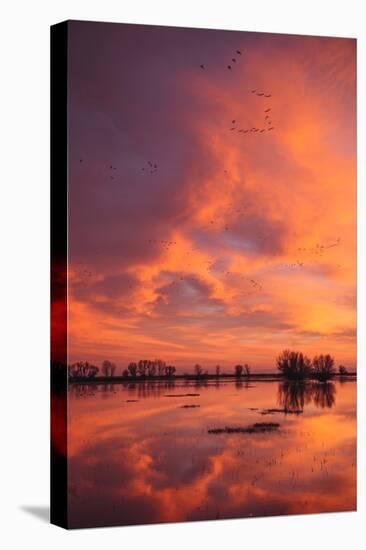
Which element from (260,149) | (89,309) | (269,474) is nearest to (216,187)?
(260,149)

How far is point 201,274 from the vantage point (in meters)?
13.5

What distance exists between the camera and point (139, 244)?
13.3 m

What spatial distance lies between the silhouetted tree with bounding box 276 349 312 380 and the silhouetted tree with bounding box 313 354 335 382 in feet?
0.21

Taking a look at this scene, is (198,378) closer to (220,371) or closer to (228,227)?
(220,371)

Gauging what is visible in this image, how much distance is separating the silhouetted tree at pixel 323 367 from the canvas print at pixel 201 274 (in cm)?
1

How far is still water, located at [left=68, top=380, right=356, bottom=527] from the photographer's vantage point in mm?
13125

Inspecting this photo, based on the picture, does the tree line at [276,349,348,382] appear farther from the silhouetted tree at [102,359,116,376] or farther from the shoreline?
the silhouetted tree at [102,359,116,376]

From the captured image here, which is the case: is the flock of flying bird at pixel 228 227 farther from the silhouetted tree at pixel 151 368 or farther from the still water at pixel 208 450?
the still water at pixel 208 450

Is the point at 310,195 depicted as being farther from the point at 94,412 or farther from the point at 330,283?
the point at 94,412

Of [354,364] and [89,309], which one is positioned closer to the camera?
[89,309]

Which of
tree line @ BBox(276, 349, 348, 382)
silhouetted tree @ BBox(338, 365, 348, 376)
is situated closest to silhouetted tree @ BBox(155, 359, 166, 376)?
tree line @ BBox(276, 349, 348, 382)

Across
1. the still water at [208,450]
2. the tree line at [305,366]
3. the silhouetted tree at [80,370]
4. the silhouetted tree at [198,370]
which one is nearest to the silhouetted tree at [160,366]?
the still water at [208,450]

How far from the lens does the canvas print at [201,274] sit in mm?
13109

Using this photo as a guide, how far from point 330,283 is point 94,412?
7.60 feet
